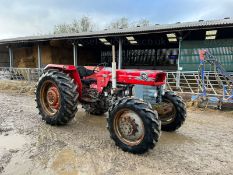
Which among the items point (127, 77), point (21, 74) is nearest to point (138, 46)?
point (21, 74)

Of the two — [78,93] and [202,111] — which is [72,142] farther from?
[202,111]

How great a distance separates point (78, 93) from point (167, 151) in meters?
2.11

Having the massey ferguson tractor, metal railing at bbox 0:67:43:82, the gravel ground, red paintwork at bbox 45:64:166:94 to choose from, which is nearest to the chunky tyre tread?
the massey ferguson tractor

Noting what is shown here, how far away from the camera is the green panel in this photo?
10469 millimetres

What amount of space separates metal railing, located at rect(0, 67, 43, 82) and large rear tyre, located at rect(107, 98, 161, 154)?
915 centimetres

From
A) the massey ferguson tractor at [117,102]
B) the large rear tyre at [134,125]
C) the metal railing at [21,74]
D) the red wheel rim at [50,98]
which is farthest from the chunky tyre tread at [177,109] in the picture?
the metal railing at [21,74]

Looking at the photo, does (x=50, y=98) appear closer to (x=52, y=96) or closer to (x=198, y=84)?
(x=52, y=96)

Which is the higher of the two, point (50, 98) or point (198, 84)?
point (198, 84)

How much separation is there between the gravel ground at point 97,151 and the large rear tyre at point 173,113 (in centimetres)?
19

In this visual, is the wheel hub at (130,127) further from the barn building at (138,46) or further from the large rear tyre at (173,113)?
the barn building at (138,46)

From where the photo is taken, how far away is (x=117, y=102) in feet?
12.6

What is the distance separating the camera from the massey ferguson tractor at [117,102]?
142 inches

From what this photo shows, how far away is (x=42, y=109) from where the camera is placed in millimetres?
5328

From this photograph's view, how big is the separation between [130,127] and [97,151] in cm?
61
